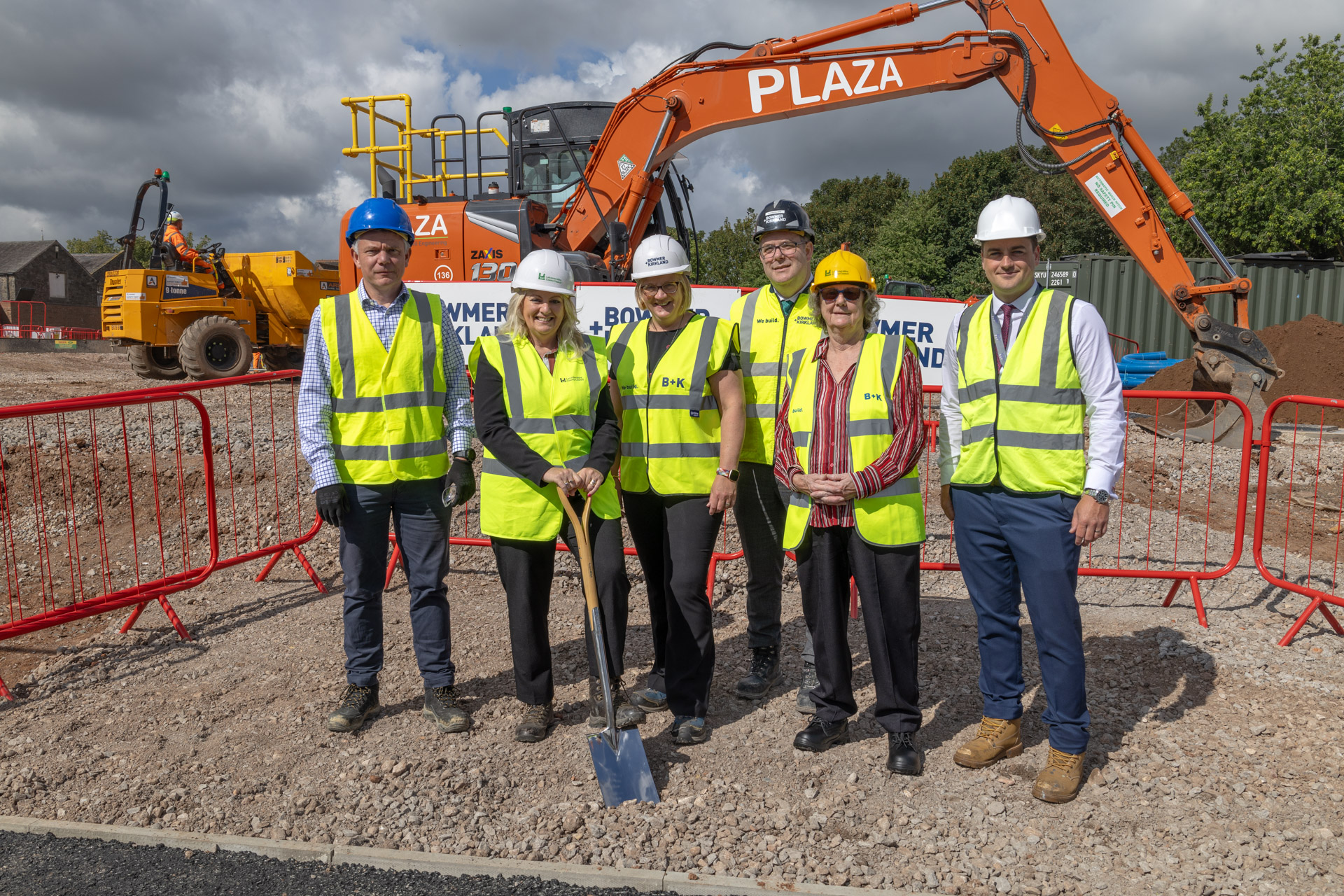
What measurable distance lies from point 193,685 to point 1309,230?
2947cm

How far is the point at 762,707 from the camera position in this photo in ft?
13.8

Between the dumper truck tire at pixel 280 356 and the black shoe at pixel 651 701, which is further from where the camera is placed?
the dumper truck tire at pixel 280 356

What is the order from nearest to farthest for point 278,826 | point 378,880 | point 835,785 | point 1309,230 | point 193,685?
point 378,880 → point 278,826 → point 835,785 → point 193,685 → point 1309,230

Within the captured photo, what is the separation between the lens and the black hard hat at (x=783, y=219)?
393cm

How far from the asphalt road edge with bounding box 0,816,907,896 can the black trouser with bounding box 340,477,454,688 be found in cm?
104

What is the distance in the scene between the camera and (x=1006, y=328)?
11.1 feet

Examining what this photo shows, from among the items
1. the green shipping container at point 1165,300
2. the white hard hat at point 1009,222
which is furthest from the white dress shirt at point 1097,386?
the green shipping container at point 1165,300

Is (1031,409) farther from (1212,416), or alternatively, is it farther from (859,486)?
(1212,416)

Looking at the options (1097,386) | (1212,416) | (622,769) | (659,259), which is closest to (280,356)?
(659,259)

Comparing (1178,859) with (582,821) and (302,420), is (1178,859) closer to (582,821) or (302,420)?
(582,821)

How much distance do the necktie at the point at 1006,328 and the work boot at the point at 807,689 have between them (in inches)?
64.8

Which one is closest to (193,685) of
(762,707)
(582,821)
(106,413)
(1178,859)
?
(582,821)

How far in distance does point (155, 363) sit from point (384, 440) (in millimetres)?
13983

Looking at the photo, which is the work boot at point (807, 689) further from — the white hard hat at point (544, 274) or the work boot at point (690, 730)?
the white hard hat at point (544, 274)
